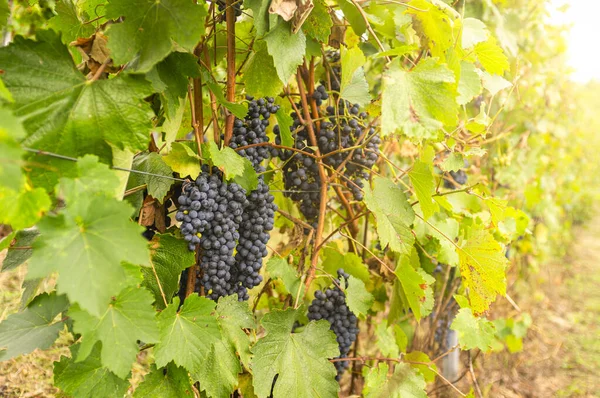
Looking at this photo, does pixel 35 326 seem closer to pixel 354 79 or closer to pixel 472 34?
pixel 354 79

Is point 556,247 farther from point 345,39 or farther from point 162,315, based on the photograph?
point 162,315

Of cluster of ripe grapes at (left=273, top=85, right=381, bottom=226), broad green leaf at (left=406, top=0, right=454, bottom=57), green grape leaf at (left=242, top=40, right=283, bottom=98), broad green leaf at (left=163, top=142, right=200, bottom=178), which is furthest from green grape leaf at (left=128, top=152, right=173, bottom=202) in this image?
broad green leaf at (left=406, top=0, right=454, bottom=57)

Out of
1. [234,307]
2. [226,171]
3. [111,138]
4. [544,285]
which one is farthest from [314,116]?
[544,285]

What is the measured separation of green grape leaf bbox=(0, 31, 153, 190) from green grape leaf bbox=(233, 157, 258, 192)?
1.21ft

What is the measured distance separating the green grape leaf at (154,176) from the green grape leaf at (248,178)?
193 millimetres

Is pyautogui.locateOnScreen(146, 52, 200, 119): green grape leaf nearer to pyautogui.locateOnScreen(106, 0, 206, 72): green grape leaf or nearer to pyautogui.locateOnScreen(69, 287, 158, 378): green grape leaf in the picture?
pyautogui.locateOnScreen(106, 0, 206, 72): green grape leaf

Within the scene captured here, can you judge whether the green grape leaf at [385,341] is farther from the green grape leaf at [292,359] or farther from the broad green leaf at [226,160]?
the broad green leaf at [226,160]

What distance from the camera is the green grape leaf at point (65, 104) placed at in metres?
0.93

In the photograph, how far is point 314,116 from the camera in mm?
1780

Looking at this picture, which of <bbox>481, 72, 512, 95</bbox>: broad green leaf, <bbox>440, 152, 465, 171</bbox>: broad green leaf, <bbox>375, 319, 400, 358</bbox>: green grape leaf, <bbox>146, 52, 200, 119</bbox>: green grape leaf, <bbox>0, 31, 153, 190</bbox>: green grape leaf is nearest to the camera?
<bbox>0, 31, 153, 190</bbox>: green grape leaf

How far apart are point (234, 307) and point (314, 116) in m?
0.80

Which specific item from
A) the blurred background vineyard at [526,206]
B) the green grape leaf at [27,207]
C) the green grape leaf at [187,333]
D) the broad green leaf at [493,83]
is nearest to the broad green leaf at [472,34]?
the broad green leaf at [493,83]

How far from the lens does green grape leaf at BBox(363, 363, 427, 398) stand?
1.63m

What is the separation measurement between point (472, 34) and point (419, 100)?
0.52 metres
